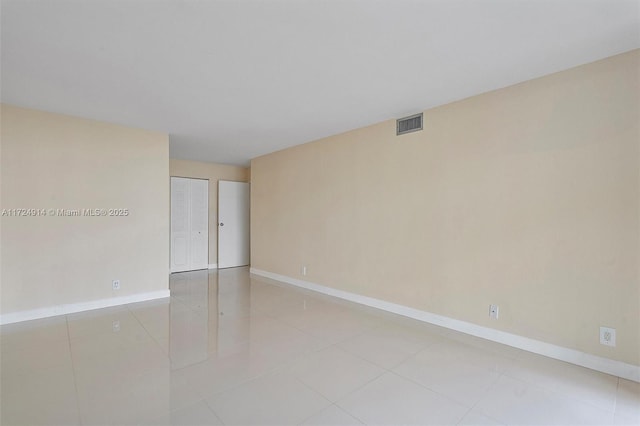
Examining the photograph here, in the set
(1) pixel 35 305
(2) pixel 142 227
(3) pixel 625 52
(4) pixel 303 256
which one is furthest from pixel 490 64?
(1) pixel 35 305

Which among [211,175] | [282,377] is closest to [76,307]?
[282,377]

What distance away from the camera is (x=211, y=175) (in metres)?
6.43

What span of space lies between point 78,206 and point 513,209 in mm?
4951

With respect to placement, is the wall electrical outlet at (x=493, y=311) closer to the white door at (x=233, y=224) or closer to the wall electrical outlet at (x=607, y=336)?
the wall electrical outlet at (x=607, y=336)

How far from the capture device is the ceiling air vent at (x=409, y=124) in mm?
3375

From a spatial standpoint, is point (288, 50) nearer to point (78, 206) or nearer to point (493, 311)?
point (493, 311)

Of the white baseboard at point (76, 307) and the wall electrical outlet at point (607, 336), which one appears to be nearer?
the wall electrical outlet at point (607, 336)

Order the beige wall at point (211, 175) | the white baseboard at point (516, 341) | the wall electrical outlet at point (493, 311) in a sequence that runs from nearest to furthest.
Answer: the white baseboard at point (516, 341) → the wall electrical outlet at point (493, 311) → the beige wall at point (211, 175)

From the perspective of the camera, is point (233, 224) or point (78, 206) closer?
point (78, 206)

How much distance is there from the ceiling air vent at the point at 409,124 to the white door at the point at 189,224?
14.7ft

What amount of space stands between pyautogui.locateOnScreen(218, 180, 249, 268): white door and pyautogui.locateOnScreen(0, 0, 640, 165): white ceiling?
10.9ft

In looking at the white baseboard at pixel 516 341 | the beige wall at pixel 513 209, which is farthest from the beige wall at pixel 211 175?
the white baseboard at pixel 516 341

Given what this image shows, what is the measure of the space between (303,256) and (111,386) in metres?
3.12

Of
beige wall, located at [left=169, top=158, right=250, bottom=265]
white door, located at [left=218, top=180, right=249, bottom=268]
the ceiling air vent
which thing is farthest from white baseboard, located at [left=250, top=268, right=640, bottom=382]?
beige wall, located at [left=169, top=158, right=250, bottom=265]
